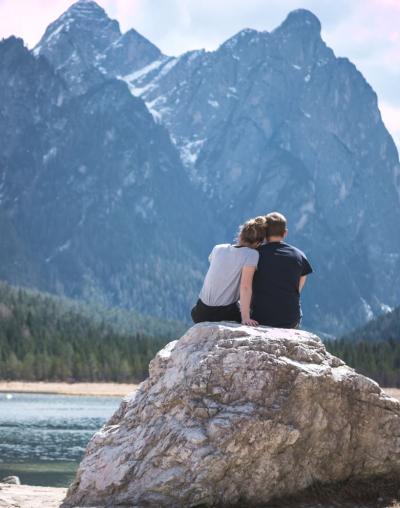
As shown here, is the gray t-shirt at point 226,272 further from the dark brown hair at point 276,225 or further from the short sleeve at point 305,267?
the short sleeve at point 305,267

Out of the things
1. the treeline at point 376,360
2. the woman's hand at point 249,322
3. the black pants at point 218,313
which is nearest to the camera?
the woman's hand at point 249,322

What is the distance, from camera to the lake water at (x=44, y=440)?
1564 inches

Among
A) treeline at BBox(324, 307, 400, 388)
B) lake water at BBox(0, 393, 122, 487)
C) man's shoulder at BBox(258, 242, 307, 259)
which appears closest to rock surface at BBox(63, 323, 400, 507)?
man's shoulder at BBox(258, 242, 307, 259)

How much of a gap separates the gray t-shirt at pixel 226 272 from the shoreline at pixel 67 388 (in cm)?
12682

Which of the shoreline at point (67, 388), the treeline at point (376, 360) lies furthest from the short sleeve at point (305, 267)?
the treeline at point (376, 360)

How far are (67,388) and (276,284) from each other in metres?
137

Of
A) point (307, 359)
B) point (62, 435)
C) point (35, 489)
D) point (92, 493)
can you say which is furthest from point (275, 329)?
point (62, 435)

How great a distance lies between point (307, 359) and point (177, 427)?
2.35 metres

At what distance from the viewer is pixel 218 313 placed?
17172 millimetres

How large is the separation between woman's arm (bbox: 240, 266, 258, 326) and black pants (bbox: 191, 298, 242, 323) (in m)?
0.45

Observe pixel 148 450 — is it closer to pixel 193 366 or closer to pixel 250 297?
pixel 193 366

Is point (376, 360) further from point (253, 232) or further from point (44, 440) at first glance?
point (253, 232)

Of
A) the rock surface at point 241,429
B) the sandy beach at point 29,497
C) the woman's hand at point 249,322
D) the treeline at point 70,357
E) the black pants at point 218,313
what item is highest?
the treeline at point 70,357

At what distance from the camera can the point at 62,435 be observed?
6306 centimetres
